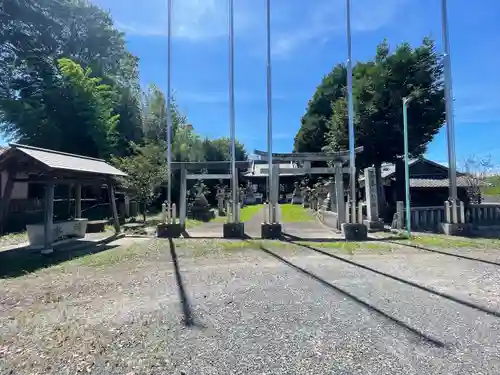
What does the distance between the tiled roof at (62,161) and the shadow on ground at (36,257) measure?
1.97 meters

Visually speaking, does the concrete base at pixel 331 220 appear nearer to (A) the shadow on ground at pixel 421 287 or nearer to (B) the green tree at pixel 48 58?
(A) the shadow on ground at pixel 421 287

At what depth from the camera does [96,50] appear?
27781 mm

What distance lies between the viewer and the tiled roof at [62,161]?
810 cm

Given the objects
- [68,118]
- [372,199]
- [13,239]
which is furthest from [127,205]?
[372,199]

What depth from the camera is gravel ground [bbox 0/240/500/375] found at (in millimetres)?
2986

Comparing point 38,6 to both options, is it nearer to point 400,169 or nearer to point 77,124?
point 77,124

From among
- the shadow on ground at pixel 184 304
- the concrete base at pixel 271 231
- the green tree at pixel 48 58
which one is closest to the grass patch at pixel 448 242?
the concrete base at pixel 271 231

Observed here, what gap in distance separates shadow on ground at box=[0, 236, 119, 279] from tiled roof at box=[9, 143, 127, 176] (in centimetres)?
197

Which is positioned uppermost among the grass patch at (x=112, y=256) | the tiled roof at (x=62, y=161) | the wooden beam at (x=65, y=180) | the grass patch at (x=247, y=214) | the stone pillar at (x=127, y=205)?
the tiled roof at (x=62, y=161)

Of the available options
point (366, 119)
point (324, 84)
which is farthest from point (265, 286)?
point (324, 84)

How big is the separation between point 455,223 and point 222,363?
37.1 feet

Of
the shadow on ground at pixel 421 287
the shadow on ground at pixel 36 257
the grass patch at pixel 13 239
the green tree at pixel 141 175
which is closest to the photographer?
the shadow on ground at pixel 421 287

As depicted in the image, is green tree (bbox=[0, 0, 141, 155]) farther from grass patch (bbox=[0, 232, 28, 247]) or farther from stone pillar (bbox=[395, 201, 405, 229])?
stone pillar (bbox=[395, 201, 405, 229])

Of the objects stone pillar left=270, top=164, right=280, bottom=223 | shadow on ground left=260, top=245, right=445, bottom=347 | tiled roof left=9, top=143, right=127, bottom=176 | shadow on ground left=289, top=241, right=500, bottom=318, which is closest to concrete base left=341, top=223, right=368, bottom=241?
stone pillar left=270, top=164, right=280, bottom=223
